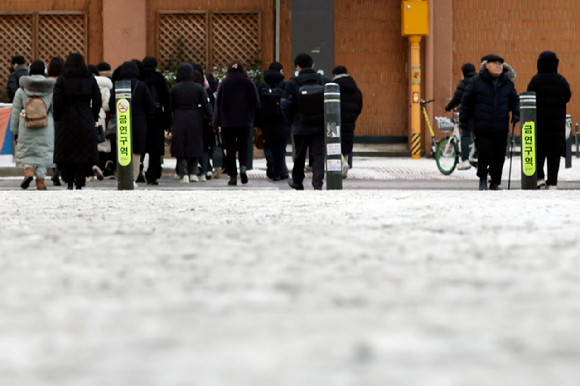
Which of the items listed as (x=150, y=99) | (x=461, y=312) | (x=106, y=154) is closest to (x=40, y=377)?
(x=461, y=312)

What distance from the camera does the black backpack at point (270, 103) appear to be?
11.7 m

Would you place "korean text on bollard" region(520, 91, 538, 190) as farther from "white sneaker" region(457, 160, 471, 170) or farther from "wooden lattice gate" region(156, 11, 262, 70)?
"wooden lattice gate" region(156, 11, 262, 70)

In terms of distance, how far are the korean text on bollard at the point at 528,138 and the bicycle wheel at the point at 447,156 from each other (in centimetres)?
401

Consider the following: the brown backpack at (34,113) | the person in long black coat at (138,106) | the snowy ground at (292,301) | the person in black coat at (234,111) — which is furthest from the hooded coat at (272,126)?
the snowy ground at (292,301)

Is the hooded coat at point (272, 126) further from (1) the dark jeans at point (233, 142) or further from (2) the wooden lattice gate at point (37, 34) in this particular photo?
(2) the wooden lattice gate at point (37, 34)

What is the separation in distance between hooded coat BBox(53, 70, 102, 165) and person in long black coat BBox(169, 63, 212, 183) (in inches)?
75.3

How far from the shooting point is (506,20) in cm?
1731

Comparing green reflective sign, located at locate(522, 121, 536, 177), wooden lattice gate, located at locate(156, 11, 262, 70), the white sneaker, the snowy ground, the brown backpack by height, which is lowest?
the white sneaker

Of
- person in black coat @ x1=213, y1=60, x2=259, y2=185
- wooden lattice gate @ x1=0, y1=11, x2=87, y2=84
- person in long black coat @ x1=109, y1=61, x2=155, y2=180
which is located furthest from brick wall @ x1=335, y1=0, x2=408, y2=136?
person in long black coat @ x1=109, y1=61, x2=155, y2=180

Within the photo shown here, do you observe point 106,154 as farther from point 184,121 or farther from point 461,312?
point 461,312

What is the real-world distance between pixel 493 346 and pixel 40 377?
88cm

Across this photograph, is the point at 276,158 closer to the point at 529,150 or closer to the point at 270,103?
the point at 270,103

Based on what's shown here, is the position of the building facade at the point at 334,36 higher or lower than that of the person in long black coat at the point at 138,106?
higher

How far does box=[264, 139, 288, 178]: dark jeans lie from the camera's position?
462 inches
